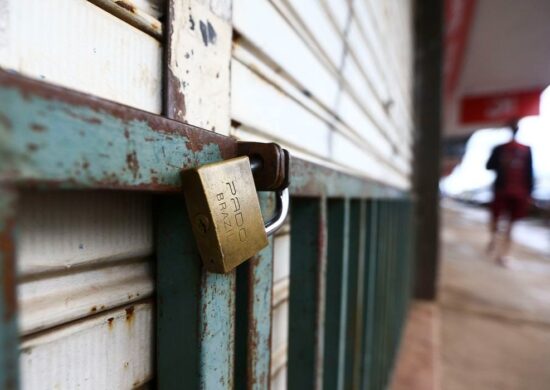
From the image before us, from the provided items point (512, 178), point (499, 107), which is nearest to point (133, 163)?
point (512, 178)

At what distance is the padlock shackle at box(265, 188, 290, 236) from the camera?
0.43 meters

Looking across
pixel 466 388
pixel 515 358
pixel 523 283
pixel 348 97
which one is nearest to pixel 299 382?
pixel 348 97

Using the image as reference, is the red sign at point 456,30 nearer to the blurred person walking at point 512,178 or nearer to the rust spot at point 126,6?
the blurred person walking at point 512,178

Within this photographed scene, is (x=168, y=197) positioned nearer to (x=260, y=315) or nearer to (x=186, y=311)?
(x=186, y=311)

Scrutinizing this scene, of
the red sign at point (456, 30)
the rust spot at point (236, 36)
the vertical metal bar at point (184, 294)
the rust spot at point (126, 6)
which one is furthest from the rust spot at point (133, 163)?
the red sign at point (456, 30)

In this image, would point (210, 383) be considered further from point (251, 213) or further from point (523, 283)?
point (523, 283)

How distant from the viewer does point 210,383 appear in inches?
16.3

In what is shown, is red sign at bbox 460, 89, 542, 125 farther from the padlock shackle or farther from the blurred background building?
the padlock shackle

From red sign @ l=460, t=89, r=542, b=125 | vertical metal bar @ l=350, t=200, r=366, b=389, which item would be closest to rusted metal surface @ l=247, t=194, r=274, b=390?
vertical metal bar @ l=350, t=200, r=366, b=389

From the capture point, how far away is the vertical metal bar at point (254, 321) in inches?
19.8

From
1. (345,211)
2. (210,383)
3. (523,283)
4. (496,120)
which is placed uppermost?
(496,120)

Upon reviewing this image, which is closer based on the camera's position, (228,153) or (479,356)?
(228,153)

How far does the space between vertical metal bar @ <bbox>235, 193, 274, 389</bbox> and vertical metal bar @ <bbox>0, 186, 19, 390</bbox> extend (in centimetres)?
33

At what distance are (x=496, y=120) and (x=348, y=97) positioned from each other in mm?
9491
